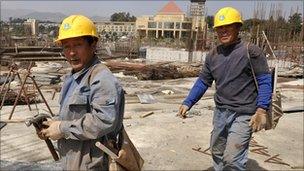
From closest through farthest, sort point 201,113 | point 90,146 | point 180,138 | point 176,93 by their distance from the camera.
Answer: point 90,146 < point 180,138 < point 201,113 < point 176,93

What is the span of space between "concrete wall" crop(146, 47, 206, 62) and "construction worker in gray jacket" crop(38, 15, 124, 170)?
23.3 metres

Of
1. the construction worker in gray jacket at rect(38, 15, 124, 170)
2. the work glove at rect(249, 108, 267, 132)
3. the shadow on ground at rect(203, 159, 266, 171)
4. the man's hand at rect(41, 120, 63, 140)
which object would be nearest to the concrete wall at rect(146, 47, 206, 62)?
the shadow on ground at rect(203, 159, 266, 171)

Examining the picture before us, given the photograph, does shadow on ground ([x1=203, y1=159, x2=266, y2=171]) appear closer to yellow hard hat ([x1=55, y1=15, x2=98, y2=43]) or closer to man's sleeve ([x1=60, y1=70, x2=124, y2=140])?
man's sleeve ([x1=60, y1=70, x2=124, y2=140])

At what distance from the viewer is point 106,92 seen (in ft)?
6.92

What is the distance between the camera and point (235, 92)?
3.81m

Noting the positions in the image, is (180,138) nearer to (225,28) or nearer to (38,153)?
(38,153)

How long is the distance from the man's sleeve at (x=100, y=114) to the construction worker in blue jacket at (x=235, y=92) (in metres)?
1.88

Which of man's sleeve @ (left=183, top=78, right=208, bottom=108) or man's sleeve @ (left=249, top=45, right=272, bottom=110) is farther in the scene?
man's sleeve @ (left=183, top=78, right=208, bottom=108)

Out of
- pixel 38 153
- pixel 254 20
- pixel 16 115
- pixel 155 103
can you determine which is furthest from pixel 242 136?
pixel 254 20

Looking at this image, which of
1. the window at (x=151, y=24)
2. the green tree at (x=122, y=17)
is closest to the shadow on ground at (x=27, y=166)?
the window at (x=151, y=24)

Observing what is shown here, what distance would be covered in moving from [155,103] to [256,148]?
219 inches

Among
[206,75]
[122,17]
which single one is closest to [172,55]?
[206,75]

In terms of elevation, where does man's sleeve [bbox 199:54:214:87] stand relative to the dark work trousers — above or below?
above

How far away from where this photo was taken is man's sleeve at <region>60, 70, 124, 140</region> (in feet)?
6.87
